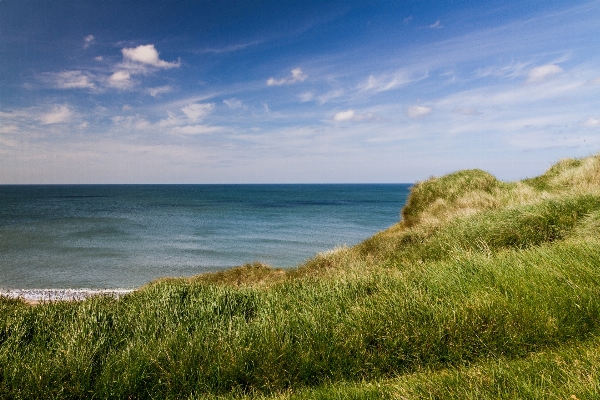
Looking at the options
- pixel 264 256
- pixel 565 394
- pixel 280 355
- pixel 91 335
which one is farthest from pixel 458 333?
pixel 264 256

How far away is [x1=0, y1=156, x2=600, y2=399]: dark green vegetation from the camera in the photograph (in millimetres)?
3527

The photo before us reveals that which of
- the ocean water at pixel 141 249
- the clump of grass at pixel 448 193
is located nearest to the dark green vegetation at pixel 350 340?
the clump of grass at pixel 448 193

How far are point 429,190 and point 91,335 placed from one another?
1948 centimetres

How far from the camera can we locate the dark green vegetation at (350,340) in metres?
3.53

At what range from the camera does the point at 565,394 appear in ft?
8.76

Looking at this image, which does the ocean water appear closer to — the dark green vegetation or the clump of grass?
the clump of grass

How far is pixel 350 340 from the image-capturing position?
454cm

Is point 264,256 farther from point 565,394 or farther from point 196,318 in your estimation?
point 565,394

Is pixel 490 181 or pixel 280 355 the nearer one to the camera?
pixel 280 355

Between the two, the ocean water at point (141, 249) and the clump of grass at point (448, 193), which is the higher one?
the clump of grass at point (448, 193)

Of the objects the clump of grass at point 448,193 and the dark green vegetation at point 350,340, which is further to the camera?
the clump of grass at point 448,193

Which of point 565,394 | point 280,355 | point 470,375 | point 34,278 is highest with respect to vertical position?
point 565,394

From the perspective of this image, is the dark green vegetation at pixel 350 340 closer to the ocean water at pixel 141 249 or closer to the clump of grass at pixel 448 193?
the clump of grass at pixel 448 193

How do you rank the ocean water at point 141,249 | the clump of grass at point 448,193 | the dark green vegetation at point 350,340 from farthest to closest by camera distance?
the ocean water at point 141,249, the clump of grass at point 448,193, the dark green vegetation at point 350,340
